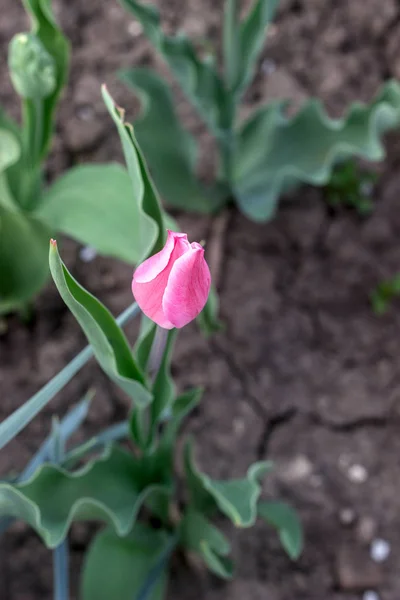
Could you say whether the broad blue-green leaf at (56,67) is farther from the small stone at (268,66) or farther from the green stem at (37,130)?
the small stone at (268,66)

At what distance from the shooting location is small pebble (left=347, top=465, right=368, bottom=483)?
1.48m

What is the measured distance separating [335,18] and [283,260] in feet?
2.50

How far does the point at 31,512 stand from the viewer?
865 mm

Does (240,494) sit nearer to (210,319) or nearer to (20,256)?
(210,319)

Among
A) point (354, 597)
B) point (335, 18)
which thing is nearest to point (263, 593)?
point (354, 597)

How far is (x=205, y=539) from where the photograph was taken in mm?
1160

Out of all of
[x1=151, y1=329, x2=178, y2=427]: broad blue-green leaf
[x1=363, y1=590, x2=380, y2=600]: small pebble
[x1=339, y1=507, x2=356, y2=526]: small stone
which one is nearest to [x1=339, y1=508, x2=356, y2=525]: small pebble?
[x1=339, y1=507, x2=356, y2=526]: small stone

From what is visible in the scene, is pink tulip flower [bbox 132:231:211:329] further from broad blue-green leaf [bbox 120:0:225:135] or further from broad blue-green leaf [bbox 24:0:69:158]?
broad blue-green leaf [bbox 120:0:225:135]

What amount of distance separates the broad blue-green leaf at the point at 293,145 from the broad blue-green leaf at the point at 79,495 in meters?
0.67

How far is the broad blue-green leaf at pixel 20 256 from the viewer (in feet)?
4.17

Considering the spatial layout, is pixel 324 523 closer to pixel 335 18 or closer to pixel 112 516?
pixel 112 516

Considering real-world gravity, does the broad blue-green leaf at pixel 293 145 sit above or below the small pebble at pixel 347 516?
above

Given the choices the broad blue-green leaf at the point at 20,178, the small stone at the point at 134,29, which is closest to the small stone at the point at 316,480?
the broad blue-green leaf at the point at 20,178

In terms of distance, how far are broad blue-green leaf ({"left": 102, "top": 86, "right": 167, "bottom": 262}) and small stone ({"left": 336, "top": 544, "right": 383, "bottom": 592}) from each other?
81 cm
